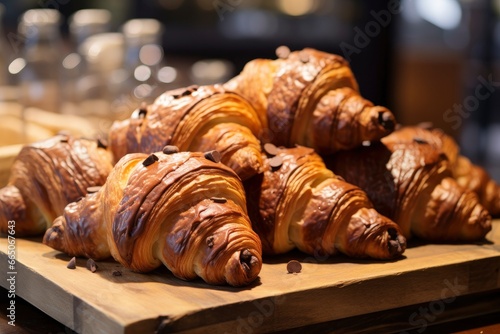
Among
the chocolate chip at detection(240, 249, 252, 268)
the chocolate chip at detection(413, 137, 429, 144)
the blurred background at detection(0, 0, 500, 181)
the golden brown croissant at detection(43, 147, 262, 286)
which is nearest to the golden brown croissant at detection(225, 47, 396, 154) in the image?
the chocolate chip at detection(413, 137, 429, 144)

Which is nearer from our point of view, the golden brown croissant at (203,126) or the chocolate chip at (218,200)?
the chocolate chip at (218,200)

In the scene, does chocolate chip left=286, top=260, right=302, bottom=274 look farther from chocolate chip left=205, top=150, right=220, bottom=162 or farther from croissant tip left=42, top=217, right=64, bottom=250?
croissant tip left=42, top=217, right=64, bottom=250

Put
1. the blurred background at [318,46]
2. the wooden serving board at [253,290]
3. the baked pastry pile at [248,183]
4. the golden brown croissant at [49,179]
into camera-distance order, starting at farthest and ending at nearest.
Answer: the blurred background at [318,46]
the golden brown croissant at [49,179]
the baked pastry pile at [248,183]
the wooden serving board at [253,290]

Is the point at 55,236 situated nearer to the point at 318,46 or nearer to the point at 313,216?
the point at 313,216

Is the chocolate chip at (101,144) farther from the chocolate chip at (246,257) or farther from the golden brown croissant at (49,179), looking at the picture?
the chocolate chip at (246,257)

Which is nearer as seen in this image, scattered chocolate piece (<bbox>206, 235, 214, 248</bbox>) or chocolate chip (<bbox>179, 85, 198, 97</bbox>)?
scattered chocolate piece (<bbox>206, 235, 214, 248</bbox>)

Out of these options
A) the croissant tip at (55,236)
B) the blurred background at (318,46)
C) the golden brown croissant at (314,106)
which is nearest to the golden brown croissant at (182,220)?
the croissant tip at (55,236)

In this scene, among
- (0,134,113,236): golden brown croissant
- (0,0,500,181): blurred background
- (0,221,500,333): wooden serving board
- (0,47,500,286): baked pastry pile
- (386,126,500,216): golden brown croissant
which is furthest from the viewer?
(0,0,500,181): blurred background

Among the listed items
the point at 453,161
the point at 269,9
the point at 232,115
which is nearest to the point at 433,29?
the point at 269,9
